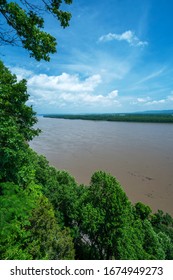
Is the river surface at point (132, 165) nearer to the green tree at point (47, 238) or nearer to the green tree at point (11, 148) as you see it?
the green tree at point (47, 238)

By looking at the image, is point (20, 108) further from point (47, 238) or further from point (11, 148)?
point (47, 238)

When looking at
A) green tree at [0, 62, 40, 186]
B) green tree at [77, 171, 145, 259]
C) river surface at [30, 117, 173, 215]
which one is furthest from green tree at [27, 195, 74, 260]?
river surface at [30, 117, 173, 215]

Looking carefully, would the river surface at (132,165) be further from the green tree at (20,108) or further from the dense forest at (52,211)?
the green tree at (20,108)

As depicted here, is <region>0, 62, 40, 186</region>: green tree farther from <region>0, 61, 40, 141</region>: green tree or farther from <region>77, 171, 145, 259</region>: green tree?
<region>77, 171, 145, 259</region>: green tree

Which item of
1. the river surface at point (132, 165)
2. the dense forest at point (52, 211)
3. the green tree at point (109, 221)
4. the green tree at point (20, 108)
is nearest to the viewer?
the dense forest at point (52, 211)

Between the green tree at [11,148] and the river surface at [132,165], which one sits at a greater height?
the green tree at [11,148]

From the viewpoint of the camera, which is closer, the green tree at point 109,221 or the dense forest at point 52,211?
the dense forest at point 52,211

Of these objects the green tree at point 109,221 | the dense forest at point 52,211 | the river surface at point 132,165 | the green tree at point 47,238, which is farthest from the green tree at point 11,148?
the river surface at point 132,165

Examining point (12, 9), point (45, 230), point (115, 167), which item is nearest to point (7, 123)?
point (12, 9)

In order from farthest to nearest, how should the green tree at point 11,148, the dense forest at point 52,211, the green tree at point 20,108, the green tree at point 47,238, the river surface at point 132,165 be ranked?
the river surface at point 132,165
the green tree at point 20,108
the green tree at point 47,238
the dense forest at point 52,211
the green tree at point 11,148
